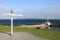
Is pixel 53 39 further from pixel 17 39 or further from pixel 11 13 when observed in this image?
pixel 11 13

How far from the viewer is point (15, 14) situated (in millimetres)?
19797

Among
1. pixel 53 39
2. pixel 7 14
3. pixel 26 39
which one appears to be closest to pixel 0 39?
pixel 26 39

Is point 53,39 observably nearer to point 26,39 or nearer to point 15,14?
point 26,39

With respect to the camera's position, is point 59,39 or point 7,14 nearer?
point 59,39

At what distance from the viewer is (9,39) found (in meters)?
16.6

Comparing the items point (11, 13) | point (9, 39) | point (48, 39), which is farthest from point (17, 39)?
point (11, 13)

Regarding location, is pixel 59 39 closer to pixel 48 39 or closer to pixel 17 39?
pixel 48 39

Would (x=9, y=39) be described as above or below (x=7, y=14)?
below

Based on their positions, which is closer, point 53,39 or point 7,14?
point 53,39

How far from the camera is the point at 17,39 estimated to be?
16.6m

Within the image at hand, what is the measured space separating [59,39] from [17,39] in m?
3.77

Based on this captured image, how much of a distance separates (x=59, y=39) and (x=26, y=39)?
3.00 metres

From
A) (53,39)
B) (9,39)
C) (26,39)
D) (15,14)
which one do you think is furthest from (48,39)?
(15,14)

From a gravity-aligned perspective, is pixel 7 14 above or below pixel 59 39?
above
